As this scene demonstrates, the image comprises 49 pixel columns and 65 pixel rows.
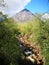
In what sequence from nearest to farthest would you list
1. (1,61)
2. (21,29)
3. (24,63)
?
(1,61), (24,63), (21,29)

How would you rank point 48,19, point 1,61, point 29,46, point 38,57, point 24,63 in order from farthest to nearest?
point 29,46 < point 38,57 < point 24,63 < point 48,19 < point 1,61

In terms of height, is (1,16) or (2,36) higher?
(1,16)

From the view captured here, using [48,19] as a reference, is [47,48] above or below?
below

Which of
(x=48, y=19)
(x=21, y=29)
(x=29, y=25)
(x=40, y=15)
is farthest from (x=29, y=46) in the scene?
(x=48, y=19)

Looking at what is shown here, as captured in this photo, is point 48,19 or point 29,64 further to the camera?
point 29,64

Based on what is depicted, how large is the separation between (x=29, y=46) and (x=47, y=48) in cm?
1858

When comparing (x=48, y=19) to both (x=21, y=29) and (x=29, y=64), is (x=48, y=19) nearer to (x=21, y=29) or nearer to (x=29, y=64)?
(x=29, y=64)

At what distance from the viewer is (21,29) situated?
45.9 m

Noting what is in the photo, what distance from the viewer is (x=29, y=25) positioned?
4150cm

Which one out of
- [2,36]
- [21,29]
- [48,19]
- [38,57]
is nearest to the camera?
[2,36]

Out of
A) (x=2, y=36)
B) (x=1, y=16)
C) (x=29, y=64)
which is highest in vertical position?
(x=1, y=16)

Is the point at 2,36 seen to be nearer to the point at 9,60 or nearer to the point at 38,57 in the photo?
the point at 9,60

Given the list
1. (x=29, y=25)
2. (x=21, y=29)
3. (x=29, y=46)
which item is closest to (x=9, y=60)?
(x=29, y=46)

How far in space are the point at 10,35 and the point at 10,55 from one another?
1.73 metres
